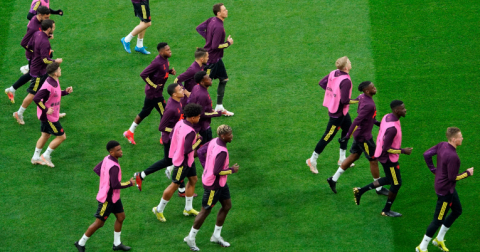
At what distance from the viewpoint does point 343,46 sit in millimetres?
15070

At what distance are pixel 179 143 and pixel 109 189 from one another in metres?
1.35

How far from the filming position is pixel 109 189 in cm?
934

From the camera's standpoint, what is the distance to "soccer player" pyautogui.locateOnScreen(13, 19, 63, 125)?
1248 centimetres

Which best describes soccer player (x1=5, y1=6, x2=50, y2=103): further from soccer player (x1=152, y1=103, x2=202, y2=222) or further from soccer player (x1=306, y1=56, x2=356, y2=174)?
soccer player (x1=306, y1=56, x2=356, y2=174)

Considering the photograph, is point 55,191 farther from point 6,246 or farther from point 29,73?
point 29,73

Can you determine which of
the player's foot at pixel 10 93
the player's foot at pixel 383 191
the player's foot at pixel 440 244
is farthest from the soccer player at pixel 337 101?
the player's foot at pixel 10 93

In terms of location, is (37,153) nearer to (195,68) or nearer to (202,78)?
(195,68)

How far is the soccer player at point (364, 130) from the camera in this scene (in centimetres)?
1037

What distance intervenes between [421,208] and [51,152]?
7.08 meters

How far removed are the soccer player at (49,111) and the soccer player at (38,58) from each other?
1.23 metres

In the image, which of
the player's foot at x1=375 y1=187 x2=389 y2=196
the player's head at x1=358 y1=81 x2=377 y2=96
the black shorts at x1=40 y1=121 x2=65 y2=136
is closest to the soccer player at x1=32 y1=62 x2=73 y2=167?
the black shorts at x1=40 y1=121 x2=65 y2=136

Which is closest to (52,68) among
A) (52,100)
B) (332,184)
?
(52,100)

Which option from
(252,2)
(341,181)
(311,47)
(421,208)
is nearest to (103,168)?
(341,181)

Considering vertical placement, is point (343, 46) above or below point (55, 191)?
above
